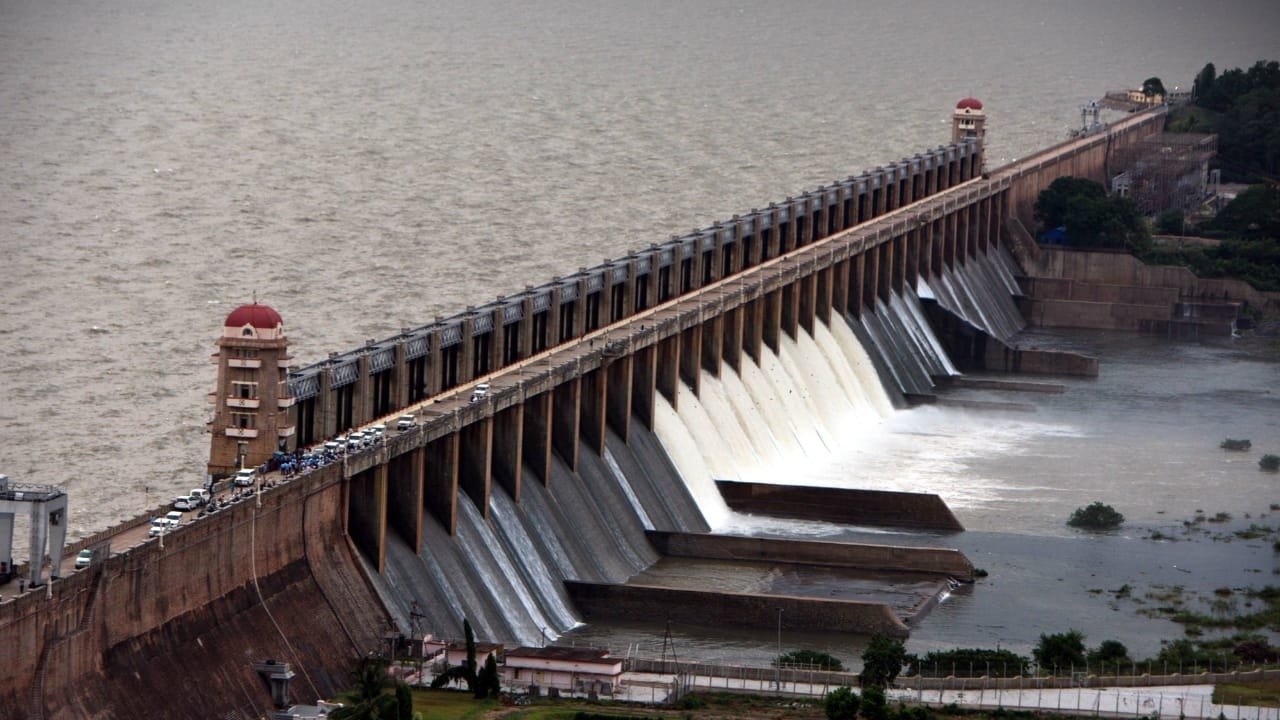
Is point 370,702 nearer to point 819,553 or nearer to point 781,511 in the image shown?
point 819,553

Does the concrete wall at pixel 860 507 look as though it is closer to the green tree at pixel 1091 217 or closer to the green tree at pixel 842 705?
the green tree at pixel 842 705

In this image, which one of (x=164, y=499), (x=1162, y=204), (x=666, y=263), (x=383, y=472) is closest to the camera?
(x=383, y=472)

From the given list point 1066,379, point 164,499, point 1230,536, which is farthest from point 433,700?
point 1066,379

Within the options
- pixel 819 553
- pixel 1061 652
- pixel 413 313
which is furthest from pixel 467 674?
pixel 413 313

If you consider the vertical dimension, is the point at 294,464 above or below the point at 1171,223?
below

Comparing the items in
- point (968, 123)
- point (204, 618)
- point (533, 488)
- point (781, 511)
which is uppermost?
point (968, 123)

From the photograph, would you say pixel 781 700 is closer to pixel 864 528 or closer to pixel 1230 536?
pixel 864 528

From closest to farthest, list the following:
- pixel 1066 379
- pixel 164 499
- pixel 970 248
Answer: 1. pixel 164 499
2. pixel 1066 379
3. pixel 970 248
